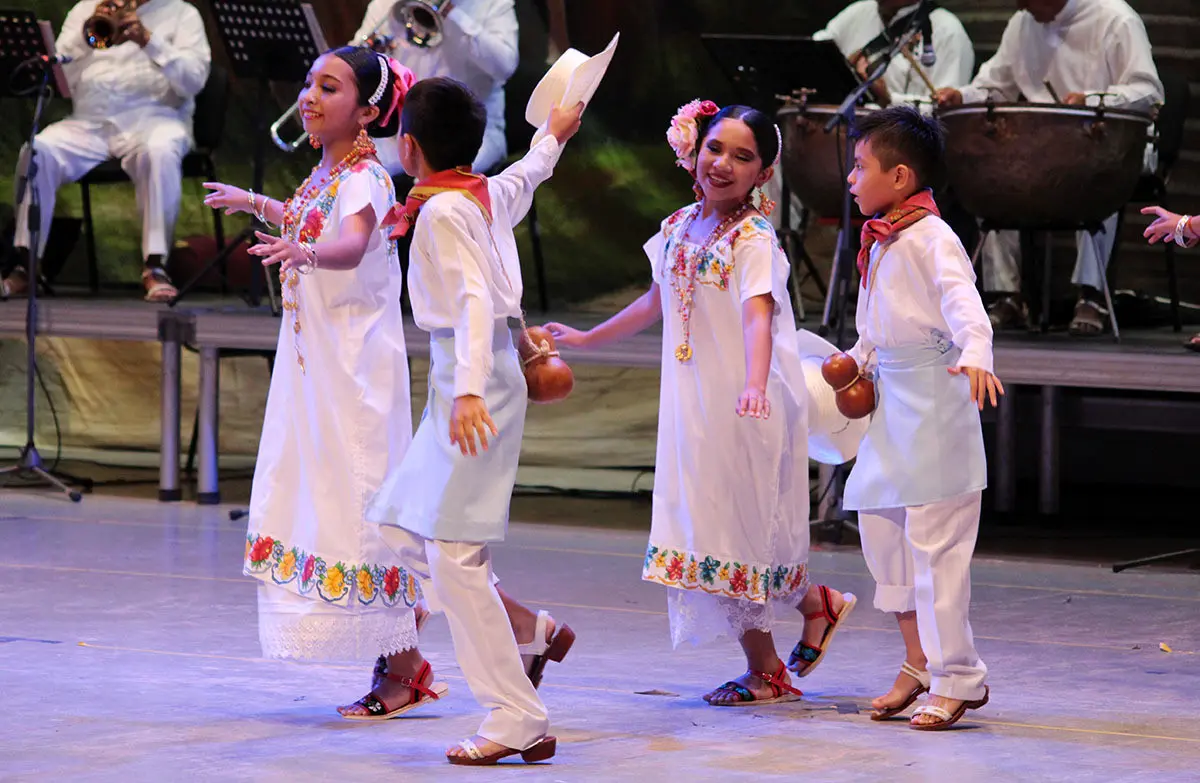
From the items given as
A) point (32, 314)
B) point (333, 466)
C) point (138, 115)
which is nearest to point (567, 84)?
point (333, 466)

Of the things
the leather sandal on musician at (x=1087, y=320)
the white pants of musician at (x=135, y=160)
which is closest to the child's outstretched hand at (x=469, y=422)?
the leather sandal on musician at (x=1087, y=320)

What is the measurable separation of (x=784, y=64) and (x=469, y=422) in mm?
3951

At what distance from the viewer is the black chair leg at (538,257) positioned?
342 inches

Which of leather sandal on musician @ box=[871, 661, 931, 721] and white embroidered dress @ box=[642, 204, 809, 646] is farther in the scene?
white embroidered dress @ box=[642, 204, 809, 646]

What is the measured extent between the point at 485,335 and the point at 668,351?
1020mm

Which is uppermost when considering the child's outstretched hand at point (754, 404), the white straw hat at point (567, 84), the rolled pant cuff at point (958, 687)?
the white straw hat at point (567, 84)

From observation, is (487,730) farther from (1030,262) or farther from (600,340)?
(1030,262)

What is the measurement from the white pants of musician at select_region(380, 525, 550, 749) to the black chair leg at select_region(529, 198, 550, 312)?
16.7ft

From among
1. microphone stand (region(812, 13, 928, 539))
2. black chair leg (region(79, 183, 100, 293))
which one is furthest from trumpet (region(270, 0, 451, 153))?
microphone stand (region(812, 13, 928, 539))

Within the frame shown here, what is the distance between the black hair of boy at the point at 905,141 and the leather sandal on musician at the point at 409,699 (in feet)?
5.09

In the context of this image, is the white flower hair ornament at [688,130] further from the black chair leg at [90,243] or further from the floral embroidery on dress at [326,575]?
the black chair leg at [90,243]

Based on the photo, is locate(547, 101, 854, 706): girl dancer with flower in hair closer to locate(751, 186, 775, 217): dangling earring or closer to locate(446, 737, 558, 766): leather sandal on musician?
locate(751, 186, 775, 217): dangling earring

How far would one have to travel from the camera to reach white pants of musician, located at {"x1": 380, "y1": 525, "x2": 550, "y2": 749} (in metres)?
3.57

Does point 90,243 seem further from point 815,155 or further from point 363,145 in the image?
point 363,145
